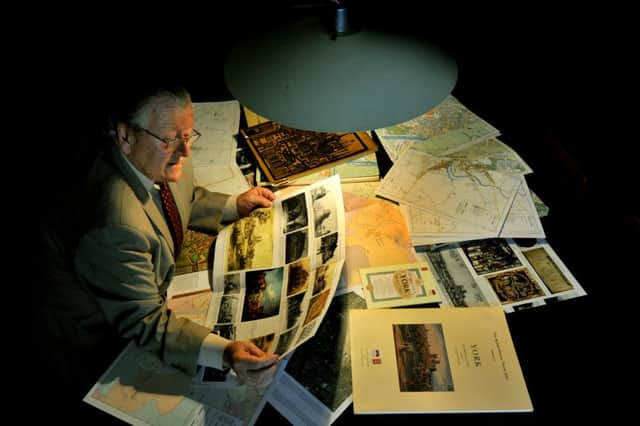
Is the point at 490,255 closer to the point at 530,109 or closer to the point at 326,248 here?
the point at 326,248

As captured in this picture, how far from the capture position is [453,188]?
1.34m

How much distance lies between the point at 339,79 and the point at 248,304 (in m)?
0.63

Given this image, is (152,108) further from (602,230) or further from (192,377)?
(602,230)

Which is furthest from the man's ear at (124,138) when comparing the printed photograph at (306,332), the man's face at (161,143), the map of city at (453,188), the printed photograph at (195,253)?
the map of city at (453,188)

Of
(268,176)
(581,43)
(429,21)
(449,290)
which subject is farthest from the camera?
(581,43)

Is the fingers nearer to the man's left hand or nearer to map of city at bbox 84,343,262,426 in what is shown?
the man's left hand

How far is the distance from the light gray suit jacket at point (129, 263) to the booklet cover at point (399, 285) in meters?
0.40

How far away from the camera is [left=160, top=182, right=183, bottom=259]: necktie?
3.71ft

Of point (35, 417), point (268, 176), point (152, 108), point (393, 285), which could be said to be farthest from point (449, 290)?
point (35, 417)

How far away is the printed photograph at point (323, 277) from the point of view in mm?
1078

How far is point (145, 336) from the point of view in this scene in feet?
3.24

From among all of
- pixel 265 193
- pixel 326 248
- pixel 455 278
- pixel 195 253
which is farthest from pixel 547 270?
pixel 195 253

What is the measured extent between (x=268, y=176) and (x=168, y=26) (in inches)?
53.8

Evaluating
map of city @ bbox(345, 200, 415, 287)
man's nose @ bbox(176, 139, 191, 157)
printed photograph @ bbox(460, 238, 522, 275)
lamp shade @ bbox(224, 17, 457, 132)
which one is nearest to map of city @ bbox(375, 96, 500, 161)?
map of city @ bbox(345, 200, 415, 287)
